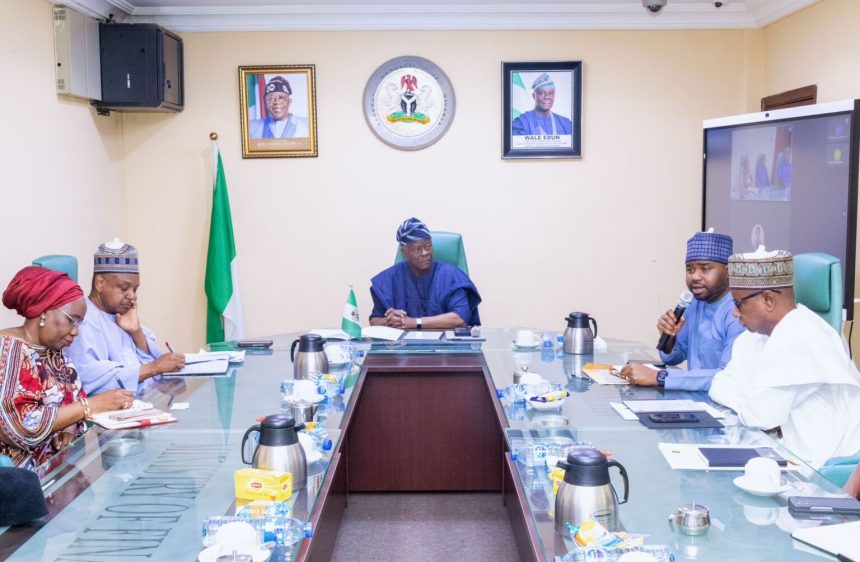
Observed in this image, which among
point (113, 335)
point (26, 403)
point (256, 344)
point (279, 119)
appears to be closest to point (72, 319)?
point (26, 403)

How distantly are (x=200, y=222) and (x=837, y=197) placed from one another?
12.8 ft

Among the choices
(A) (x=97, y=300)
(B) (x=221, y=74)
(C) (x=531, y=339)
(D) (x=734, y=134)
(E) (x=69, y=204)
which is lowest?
(C) (x=531, y=339)

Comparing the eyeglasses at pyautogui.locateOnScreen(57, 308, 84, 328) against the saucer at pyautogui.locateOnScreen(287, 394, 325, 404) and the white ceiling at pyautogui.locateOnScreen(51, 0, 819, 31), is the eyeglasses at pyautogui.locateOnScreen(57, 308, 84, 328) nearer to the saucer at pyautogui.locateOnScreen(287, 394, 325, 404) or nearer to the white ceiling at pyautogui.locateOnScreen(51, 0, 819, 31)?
the saucer at pyautogui.locateOnScreen(287, 394, 325, 404)

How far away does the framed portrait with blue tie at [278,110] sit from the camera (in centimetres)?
566

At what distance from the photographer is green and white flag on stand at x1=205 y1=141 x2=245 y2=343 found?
5.60 metres

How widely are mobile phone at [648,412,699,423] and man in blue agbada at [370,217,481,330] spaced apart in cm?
198

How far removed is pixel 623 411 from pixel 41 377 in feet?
5.90

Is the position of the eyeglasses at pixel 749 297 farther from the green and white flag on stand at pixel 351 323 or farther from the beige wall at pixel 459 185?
the beige wall at pixel 459 185

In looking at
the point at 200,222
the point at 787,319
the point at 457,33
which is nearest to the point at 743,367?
the point at 787,319

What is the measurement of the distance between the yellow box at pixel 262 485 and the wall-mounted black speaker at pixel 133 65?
12.7ft

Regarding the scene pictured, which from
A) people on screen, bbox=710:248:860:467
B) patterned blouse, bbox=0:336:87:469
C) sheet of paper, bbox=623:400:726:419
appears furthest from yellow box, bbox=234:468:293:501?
people on screen, bbox=710:248:860:467

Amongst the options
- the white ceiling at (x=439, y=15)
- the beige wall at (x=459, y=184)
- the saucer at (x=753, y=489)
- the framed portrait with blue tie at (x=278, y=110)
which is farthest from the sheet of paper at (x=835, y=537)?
the framed portrait with blue tie at (x=278, y=110)

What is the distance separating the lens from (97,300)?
3363mm

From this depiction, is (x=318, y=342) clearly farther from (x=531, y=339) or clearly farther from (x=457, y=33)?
(x=457, y=33)
